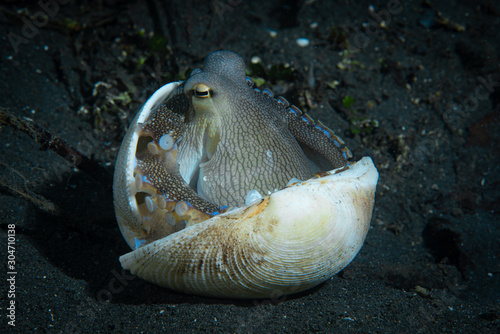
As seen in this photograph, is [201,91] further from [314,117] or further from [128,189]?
[314,117]

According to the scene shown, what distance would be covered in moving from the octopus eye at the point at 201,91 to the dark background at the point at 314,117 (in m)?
1.69

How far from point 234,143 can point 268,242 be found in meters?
1.02

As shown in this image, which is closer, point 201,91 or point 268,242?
point 268,242

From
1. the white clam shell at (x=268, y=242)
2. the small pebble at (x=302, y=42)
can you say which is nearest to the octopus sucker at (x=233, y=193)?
the white clam shell at (x=268, y=242)

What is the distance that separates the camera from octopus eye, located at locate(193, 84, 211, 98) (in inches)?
98.3

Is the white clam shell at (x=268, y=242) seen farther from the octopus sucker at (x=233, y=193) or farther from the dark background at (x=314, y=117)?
the dark background at (x=314, y=117)

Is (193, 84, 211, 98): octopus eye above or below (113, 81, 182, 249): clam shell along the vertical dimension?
above

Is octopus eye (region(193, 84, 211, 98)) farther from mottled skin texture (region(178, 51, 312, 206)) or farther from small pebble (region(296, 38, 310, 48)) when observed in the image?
small pebble (region(296, 38, 310, 48))

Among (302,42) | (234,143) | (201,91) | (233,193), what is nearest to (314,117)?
(302,42)

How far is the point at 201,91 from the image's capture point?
251cm

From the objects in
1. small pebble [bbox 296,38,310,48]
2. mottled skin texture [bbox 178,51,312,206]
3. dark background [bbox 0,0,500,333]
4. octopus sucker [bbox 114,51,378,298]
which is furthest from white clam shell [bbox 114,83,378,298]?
small pebble [bbox 296,38,310,48]

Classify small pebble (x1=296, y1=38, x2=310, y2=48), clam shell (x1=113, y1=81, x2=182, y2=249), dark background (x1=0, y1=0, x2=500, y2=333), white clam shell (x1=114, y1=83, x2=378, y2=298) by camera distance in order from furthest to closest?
small pebble (x1=296, y1=38, x2=310, y2=48)
dark background (x1=0, y1=0, x2=500, y2=333)
clam shell (x1=113, y1=81, x2=182, y2=249)
white clam shell (x1=114, y1=83, x2=378, y2=298)

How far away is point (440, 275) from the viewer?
3523 mm

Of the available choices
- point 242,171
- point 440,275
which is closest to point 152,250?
point 242,171
